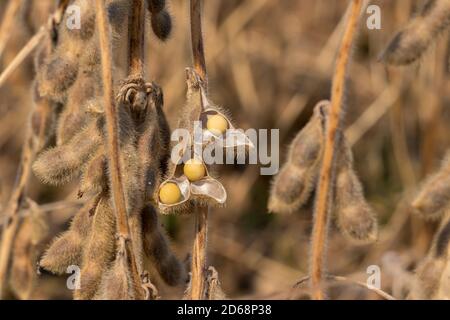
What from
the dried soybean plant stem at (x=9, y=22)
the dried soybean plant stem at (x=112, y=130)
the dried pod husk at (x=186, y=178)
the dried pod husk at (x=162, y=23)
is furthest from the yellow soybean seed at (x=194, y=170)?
the dried soybean plant stem at (x=9, y=22)

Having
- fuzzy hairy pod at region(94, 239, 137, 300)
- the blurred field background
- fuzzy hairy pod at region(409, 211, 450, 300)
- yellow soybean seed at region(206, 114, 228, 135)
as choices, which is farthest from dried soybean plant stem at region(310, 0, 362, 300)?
the blurred field background

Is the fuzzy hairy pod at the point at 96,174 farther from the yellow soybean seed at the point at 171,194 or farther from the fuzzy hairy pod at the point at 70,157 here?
the yellow soybean seed at the point at 171,194

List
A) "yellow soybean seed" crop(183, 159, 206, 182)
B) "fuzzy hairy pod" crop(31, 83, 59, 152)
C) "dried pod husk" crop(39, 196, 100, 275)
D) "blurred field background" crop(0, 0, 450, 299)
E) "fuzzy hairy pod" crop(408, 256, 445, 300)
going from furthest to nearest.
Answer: "blurred field background" crop(0, 0, 450, 299), "fuzzy hairy pod" crop(31, 83, 59, 152), "fuzzy hairy pod" crop(408, 256, 445, 300), "dried pod husk" crop(39, 196, 100, 275), "yellow soybean seed" crop(183, 159, 206, 182)

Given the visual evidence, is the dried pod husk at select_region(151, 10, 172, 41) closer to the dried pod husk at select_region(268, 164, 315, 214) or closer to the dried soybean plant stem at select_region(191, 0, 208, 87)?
the dried soybean plant stem at select_region(191, 0, 208, 87)

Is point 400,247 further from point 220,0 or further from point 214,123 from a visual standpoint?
point 214,123

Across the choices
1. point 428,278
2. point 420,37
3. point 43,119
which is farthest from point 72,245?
point 420,37

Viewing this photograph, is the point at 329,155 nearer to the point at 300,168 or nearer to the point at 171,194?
the point at 300,168
